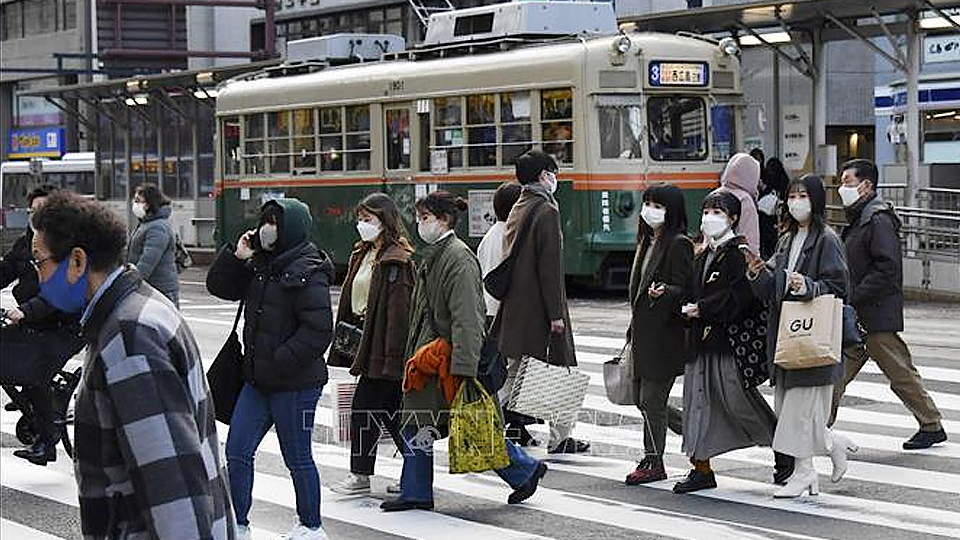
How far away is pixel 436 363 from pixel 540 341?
1594mm

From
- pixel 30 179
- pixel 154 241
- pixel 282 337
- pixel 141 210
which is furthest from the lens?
pixel 30 179

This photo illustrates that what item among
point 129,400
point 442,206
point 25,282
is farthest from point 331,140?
point 129,400

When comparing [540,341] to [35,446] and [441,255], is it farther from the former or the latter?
[35,446]

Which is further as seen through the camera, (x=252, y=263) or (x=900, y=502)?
(x=900, y=502)

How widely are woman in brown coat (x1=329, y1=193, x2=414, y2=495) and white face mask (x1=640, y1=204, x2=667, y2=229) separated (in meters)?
1.40

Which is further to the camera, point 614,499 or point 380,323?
point 614,499

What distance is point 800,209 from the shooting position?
10.0 metres

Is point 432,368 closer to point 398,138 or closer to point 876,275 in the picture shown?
point 876,275

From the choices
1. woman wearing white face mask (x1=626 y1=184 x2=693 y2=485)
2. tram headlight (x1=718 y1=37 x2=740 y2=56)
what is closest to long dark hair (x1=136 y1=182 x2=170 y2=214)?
woman wearing white face mask (x1=626 y1=184 x2=693 y2=485)

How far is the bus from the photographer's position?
151 feet

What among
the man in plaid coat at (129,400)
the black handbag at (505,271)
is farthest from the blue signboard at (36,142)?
the man in plaid coat at (129,400)

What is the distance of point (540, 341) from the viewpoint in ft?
35.8

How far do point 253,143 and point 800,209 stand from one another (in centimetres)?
1963

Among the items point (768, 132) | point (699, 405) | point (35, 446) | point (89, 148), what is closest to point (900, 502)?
point (699, 405)
